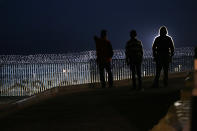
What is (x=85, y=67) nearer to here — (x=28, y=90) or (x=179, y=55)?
(x=179, y=55)

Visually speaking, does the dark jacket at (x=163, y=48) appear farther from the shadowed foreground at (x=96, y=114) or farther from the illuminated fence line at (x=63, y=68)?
the illuminated fence line at (x=63, y=68)

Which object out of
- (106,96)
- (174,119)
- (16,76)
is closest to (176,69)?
(106,96)

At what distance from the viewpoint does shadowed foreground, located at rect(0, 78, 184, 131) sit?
600cm

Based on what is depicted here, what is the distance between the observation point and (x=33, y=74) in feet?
74.9

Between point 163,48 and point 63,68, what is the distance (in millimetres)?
9212

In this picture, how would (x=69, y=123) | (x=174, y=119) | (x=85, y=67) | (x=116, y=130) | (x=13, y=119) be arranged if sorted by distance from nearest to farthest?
1. (x=174, y=119)
2. (x=116, y=130)
3. (x=69, y=123)
4. (x=13, y=119)
5. (x=85, y=67)

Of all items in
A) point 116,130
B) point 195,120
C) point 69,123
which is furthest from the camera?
point 69,123

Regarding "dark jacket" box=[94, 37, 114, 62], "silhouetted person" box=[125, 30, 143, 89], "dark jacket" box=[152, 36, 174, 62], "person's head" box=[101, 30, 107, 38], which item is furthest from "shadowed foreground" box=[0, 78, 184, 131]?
"person's head" box=[101, 30, 107, 38]

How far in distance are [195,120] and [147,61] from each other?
14898 mm

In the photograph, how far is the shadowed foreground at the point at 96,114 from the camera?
600cm

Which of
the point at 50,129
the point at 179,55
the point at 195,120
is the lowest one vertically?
the point at 50,129

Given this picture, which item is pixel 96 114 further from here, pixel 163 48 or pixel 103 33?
pixel 103 33

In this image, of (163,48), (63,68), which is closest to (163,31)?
(163,48)

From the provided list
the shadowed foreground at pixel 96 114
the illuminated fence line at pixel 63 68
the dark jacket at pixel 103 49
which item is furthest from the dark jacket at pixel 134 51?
the illuminated fence line at pixel 63 68
